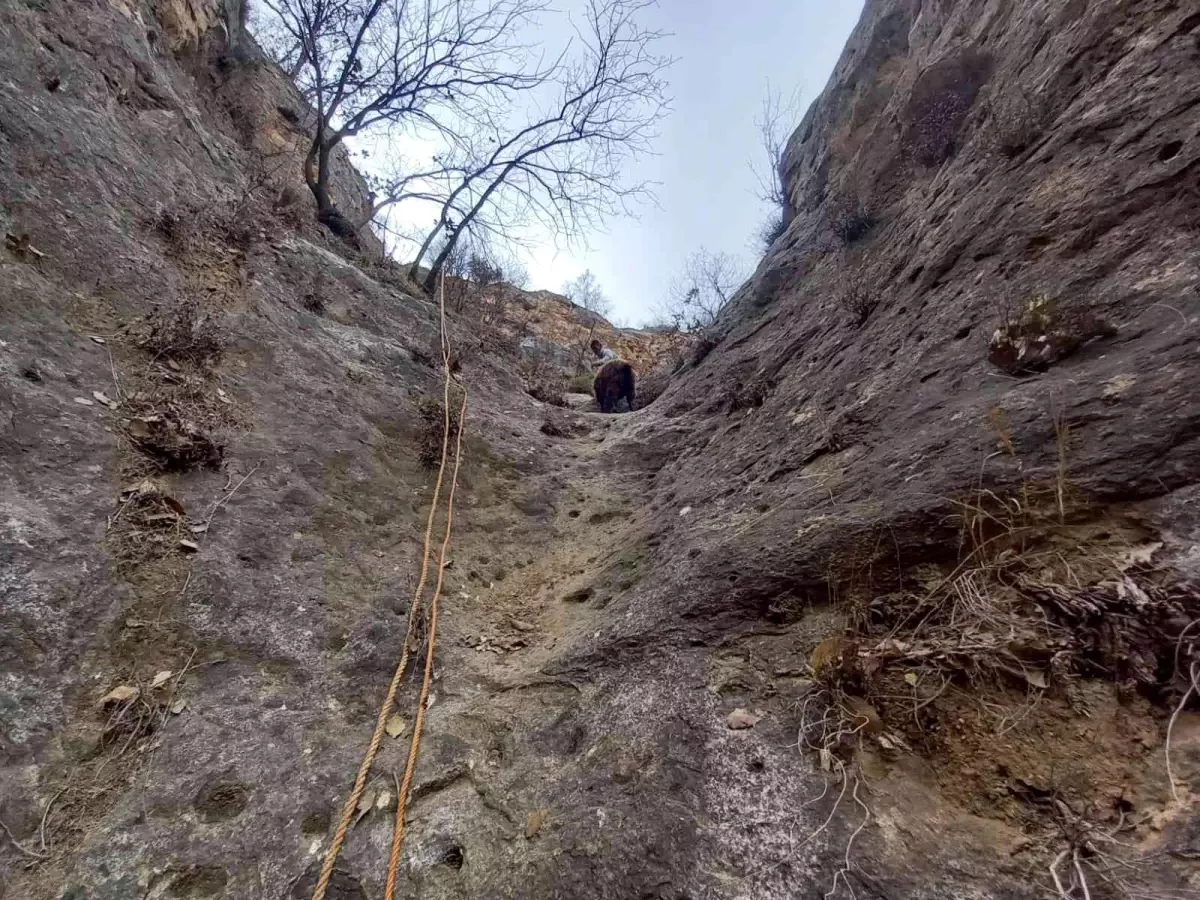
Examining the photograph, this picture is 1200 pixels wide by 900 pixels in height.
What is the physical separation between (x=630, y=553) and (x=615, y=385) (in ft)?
17.3

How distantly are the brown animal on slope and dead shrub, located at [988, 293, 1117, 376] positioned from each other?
6380 millimetres

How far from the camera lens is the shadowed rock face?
198 centimetres

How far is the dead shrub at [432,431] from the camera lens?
5.40 metres

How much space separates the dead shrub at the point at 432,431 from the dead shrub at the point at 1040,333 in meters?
4.46

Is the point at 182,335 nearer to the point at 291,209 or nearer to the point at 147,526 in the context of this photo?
the point at 147,526

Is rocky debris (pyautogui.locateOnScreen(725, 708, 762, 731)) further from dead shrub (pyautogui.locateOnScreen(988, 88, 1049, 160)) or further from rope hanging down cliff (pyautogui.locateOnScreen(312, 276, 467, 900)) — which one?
dead shrub (pyautogui.locateOnScreen(988, 88, 1049, 160))

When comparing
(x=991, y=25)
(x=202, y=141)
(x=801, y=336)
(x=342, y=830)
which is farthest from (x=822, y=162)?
(x=342, y=830)

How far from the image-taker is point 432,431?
18.5 ft

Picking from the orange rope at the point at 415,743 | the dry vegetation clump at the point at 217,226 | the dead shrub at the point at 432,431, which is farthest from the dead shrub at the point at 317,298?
the orange rope at the point at 415,743

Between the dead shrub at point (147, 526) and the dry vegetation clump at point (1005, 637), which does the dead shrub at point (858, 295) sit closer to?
the dry vegetation clump at point (1005, 637)

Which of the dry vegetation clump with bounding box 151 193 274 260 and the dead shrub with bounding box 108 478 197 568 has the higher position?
the dry vegetation clump with bounding box 151 193 274 260

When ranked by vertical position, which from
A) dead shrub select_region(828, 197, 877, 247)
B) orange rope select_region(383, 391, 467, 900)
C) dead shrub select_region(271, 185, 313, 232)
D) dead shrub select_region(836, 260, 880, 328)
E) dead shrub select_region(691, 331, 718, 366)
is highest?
dead shrub select_region(271, 185, 313, 232)

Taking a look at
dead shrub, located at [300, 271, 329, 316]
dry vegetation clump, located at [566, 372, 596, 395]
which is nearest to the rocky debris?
dead shrub, located at [300, 271, 329, 316]

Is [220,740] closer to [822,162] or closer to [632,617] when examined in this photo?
[632,617]
